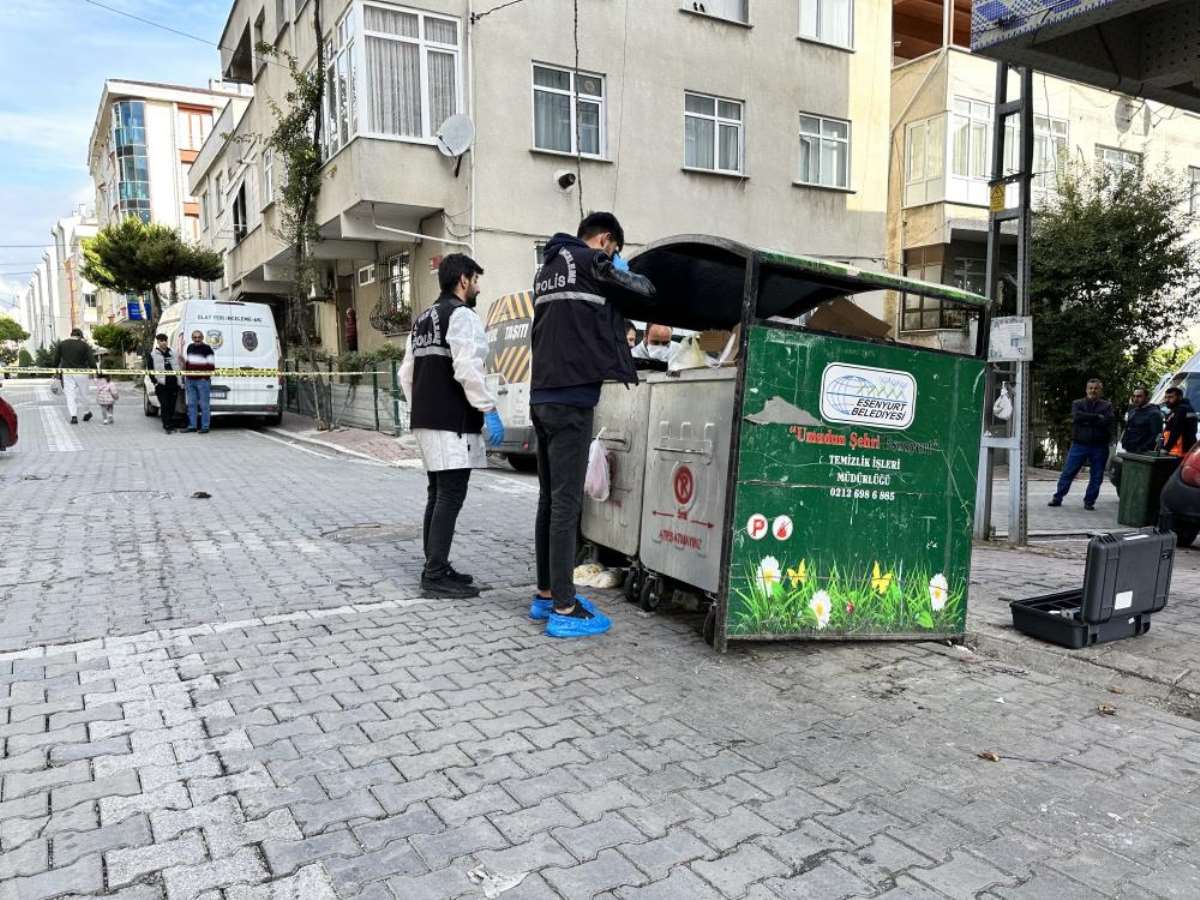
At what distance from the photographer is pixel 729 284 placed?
15.8 feet

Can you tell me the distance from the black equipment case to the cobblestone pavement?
0.99 feet

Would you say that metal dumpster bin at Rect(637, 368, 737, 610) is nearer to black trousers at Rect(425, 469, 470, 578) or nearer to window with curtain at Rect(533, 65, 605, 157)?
black trousers at Rect(425, 469, 470, 578)

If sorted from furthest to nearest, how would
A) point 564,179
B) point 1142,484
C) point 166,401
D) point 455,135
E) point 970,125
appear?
point 970,125, point 166,401, point 564,179, point 455,135, point 1142,484

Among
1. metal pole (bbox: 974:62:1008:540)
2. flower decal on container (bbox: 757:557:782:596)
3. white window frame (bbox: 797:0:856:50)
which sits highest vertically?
white window frame (bbox: 797:0:856:50)

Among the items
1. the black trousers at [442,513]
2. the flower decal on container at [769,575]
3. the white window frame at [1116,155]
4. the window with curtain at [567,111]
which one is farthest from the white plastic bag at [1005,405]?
the white window frame at [1116,155]

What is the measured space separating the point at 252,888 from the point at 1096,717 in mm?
3202

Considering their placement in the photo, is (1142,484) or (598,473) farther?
(1142,484)

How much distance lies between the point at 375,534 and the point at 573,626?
10.2 ft

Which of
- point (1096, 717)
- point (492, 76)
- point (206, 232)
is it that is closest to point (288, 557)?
point (1096, 717)

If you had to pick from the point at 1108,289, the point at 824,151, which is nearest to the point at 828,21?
the point at 824,151

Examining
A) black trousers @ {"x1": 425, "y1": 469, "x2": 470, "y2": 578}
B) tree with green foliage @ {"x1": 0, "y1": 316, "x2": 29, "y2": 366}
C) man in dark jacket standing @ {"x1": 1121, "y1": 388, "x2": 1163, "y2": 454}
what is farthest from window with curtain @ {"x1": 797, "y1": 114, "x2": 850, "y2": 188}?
tree with green foliage @ {"x1": 0, "y1": 316, "x2": 29, "y2": 366}

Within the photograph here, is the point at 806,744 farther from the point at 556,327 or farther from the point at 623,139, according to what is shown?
the point at 623,139

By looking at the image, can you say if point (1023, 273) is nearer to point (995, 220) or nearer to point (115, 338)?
point (995, 220)

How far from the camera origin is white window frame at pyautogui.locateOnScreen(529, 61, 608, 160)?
1553cm
